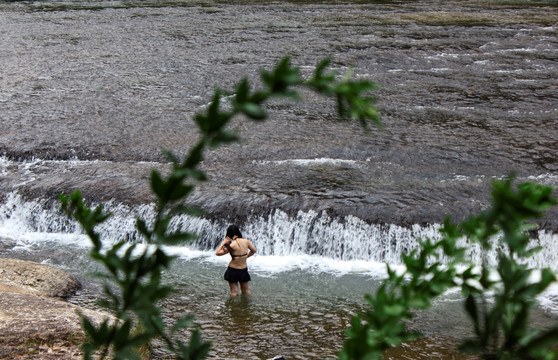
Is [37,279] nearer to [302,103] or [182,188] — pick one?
[302,103]

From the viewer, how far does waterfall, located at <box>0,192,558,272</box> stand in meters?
11.2

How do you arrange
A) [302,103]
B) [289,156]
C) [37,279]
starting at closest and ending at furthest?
[37,279] → [289,156] → [302,103]

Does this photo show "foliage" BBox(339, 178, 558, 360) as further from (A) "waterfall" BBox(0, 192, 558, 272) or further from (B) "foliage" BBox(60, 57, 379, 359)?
(A) "waterfall" BBox(0, 192, 558, 272)

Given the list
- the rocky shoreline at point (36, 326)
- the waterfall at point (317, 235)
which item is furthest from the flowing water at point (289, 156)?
the rocky shoreline at point (36, 326)

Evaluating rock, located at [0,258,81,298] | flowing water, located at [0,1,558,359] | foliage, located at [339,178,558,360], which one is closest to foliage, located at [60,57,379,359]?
foliage, located at [339,178,558,360]

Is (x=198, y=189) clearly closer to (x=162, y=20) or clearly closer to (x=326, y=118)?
(x=326, y=118)

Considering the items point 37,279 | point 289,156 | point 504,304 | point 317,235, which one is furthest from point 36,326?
point 289,156

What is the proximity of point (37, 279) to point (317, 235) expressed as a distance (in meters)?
4.39

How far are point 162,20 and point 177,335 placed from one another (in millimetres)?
19002

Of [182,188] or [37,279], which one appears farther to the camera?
[37,279]

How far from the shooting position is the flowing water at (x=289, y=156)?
10.2 m

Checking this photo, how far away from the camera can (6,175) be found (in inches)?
554

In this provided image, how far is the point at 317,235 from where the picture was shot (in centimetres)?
1165

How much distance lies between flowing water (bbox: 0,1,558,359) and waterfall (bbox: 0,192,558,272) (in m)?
0.03
